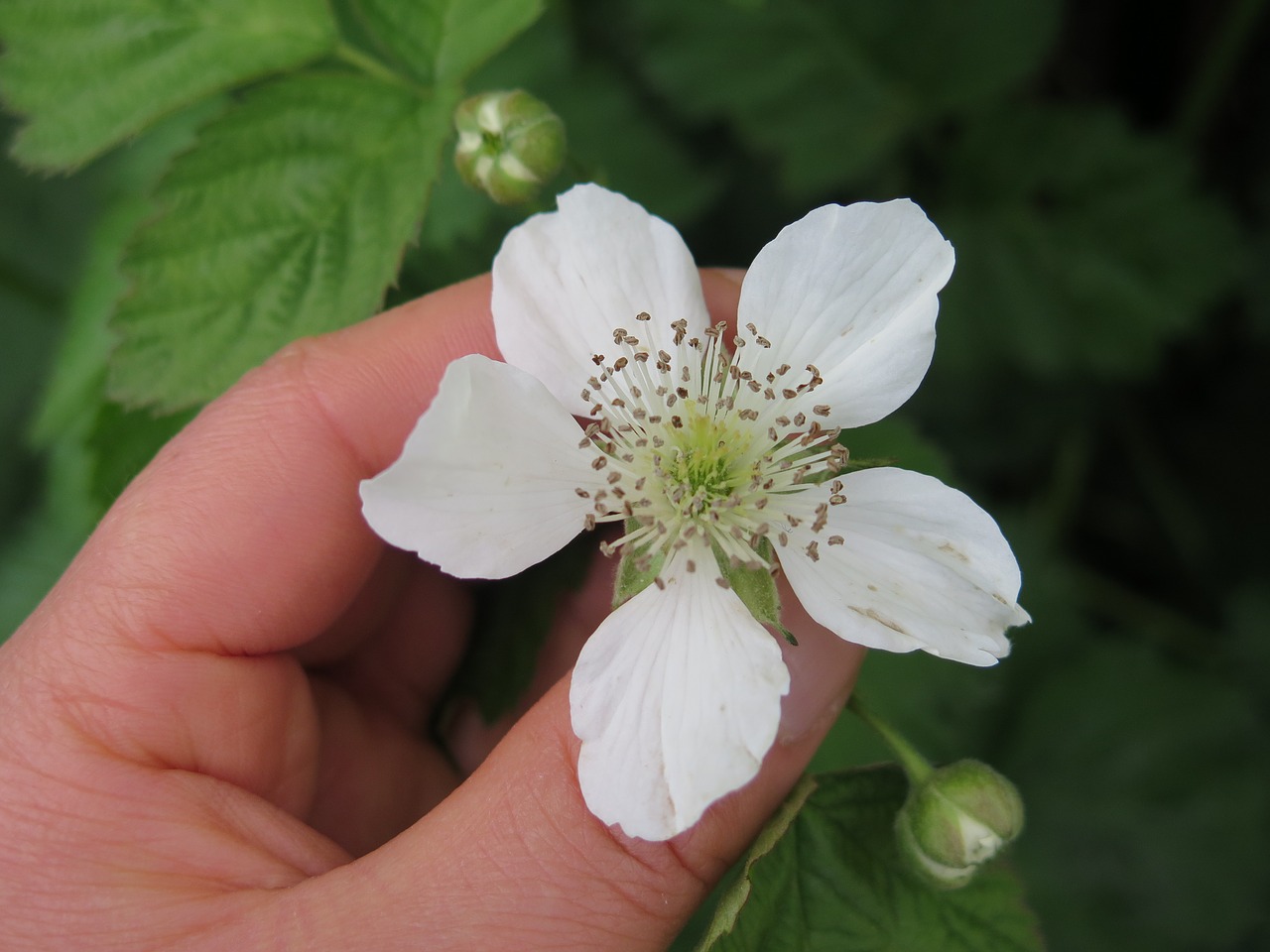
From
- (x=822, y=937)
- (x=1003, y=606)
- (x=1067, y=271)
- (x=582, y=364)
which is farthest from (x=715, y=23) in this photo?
(x=822, y=937)

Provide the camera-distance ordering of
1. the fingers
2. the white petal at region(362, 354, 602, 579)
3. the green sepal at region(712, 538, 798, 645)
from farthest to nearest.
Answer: the fingers < the green sepal at region(712, 538, 798, 645) < the white petal at region(362, 354, 602, 579)

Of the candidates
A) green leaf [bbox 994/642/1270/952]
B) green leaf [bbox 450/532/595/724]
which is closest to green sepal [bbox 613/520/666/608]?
green leaf [bbox 450/532/595/724]

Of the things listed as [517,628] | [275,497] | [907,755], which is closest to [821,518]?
[907,755]

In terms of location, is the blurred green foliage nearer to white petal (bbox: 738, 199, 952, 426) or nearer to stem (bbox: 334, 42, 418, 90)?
stem (bbox: 334, 42, 418, 90)

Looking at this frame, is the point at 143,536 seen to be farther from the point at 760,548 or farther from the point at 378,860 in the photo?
the point at 760,548

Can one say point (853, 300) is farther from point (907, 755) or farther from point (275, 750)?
Answer: point (275, 750)

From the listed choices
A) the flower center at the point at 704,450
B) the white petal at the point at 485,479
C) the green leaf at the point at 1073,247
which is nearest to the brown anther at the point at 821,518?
the flower center at the point at 704,450
